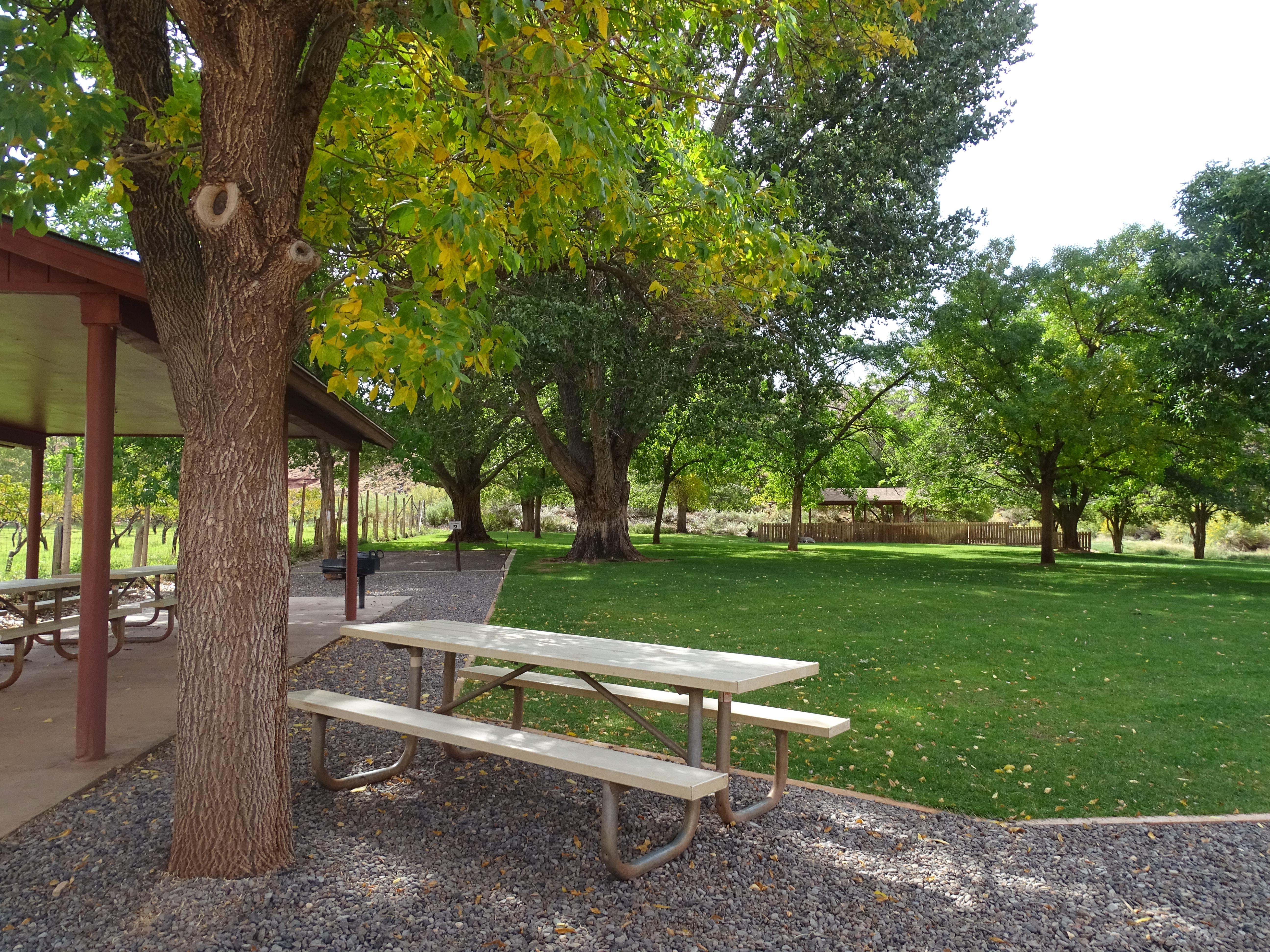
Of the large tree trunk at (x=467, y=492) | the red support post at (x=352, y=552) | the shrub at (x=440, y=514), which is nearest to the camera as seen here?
the red support post at (x=352, y=552)

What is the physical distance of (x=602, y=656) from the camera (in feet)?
14.4

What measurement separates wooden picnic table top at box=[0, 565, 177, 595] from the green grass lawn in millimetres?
4364

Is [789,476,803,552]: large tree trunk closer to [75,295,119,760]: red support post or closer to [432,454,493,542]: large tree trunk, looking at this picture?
[432,454,493,542]: large tree trunk

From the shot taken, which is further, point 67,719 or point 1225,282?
point 1225,282

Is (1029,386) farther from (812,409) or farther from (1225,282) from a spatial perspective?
(812,409)

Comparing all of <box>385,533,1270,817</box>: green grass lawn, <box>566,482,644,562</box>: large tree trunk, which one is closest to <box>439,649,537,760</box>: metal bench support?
<box>385,533,1270,817</box>: green grass lawn

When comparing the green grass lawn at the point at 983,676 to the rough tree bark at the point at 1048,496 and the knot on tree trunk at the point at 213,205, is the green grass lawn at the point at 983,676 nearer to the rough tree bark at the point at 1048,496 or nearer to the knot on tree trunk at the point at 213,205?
the knot on tree trunk at the point at 213,205

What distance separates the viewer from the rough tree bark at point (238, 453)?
352 centimetres

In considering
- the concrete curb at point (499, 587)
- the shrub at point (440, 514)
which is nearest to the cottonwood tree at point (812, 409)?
the concrete curb at point (499, 587)

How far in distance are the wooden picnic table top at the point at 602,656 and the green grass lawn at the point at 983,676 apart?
4.07ft

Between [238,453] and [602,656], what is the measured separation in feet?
6.59

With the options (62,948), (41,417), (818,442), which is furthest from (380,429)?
(818,442)

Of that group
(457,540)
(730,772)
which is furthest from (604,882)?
(457,540)

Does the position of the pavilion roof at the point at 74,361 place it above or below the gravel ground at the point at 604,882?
above
